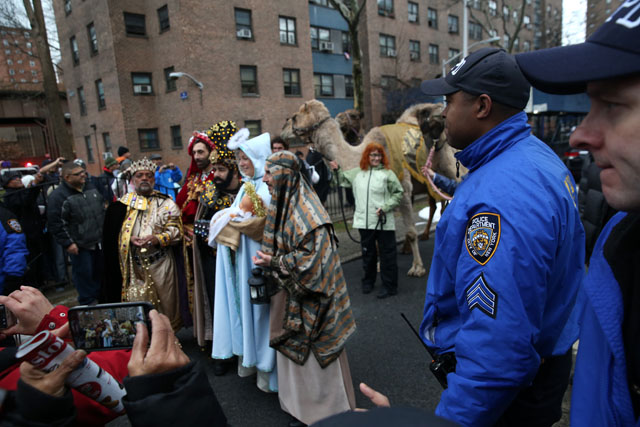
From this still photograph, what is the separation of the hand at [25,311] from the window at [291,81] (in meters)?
23.0

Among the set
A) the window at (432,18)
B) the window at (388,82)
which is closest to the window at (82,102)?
the window at (388,82)

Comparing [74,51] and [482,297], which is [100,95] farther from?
[482,297]

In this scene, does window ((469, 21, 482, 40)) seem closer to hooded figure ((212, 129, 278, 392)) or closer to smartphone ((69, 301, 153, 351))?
hooded figure ((212, 129, 278, 392))

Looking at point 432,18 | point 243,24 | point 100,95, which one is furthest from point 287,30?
point 432,18

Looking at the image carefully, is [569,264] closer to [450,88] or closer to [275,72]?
[450,88]

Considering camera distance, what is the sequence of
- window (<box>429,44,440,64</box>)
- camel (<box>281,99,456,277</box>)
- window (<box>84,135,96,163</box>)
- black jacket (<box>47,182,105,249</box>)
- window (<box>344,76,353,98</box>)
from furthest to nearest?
window (<box>429,44,440,64</box>), window (<box>344,76,353,98</box>), window (<box>84,135,96,163</box>), camel (<box>281,99,456,277</box>), black jacket (<box>47,182,105,249</box>)

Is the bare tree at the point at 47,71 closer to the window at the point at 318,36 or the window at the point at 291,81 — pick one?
the window at the point at 291,81

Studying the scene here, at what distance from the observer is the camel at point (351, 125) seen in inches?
271

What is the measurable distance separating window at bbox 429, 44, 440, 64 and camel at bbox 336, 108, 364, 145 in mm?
28430

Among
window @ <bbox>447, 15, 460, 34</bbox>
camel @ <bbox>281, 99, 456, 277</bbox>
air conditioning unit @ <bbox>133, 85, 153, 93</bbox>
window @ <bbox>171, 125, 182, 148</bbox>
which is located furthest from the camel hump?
window @ <bbox>447, 15, 460, 34</bbox>

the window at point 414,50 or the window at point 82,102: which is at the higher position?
the window at point 414,50

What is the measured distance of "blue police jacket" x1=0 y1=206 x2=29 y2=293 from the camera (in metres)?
3.65

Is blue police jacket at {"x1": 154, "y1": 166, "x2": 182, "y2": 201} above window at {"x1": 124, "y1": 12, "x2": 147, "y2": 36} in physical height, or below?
below

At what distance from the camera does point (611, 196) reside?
82 cm
